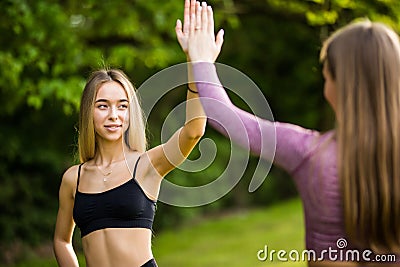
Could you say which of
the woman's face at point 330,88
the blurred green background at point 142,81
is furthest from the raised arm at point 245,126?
the blurred green background at point 142,81

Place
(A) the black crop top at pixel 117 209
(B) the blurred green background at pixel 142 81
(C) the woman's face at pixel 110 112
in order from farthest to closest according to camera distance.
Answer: (B) the blurred green background at pixel 142 81
(C) the woman's face at pixel 110 112
(A) the black crop top at pixel 117 209

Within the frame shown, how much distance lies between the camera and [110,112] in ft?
10.0

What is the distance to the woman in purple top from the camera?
1.90 m

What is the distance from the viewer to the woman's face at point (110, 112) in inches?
120

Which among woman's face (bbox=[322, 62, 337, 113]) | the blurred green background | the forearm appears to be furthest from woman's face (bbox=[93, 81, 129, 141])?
the blurred green background

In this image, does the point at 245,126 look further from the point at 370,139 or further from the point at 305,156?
the point at 370,139

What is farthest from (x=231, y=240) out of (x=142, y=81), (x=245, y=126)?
(x=245, y=126)

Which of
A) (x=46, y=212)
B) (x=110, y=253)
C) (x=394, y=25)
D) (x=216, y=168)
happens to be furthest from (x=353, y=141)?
(x=216, y=168)

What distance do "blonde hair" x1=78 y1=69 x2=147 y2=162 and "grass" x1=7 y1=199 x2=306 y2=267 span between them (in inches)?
241

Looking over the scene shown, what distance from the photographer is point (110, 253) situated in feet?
9.55

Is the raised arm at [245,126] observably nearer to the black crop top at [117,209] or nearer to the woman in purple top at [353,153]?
the woman in purple top at [353,153]

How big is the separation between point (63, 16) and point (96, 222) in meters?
3.99

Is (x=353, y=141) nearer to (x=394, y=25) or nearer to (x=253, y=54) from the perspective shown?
(x=394, y=25)

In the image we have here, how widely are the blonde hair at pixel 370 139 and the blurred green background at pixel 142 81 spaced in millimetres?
3068
